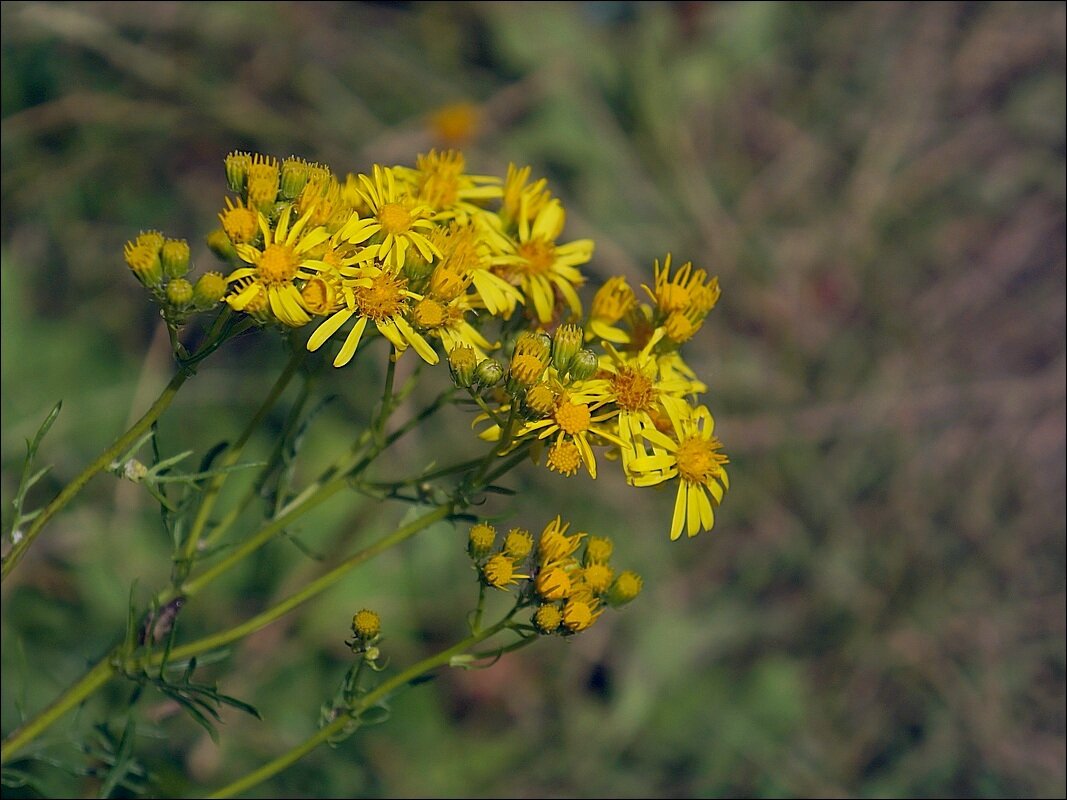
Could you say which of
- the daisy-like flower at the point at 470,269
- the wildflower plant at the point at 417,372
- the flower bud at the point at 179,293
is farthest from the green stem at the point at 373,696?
the flower bud at the point at 179,293

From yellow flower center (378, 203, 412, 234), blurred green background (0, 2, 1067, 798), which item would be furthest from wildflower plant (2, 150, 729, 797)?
blurred green background (0, 2, 1067, 798)

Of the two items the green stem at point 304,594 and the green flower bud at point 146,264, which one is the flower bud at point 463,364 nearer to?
the green stem at point 304,594

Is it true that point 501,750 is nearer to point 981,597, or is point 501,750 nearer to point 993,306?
point 981,597

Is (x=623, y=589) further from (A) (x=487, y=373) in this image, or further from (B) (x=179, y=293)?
(B) (x=179, y=293)

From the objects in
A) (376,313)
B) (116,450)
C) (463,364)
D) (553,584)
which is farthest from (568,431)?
(116,450)

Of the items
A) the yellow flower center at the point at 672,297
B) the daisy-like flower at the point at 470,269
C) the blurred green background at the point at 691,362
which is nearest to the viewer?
the daisy-like flower at the point at 470,269

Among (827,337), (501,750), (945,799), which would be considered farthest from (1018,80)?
(501,750)
